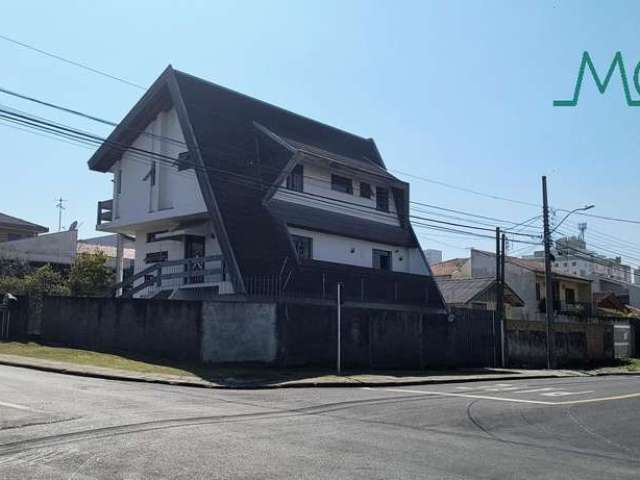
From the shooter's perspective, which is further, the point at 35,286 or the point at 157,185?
the point at 35,286

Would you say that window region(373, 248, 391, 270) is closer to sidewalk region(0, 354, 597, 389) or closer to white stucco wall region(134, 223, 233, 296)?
white stucco wall region(134, 223, 233, 296)

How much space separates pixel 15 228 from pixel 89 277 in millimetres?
23947

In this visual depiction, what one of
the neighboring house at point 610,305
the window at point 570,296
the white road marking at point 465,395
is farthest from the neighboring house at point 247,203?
the neighboring house at point 610,305

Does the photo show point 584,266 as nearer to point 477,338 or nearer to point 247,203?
point 477,338

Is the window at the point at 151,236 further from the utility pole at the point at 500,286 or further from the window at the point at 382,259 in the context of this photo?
the utility pole at the point at 500,286

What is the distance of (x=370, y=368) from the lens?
925 inches

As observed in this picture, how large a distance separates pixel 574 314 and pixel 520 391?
37243 millimetres

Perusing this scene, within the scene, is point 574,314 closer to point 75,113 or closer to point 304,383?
point 304,383

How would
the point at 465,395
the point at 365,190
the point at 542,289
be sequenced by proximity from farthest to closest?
the point at 542,289 → the point at 365,190 → the point at 465,395

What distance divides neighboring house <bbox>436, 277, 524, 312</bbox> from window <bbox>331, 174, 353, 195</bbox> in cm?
1373

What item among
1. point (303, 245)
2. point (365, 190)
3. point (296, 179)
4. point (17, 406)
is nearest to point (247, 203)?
point (296, 179)

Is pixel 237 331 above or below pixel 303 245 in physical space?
below

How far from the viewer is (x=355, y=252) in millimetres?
31828

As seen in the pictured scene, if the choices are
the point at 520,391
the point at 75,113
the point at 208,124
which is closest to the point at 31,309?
the point at 208,124
